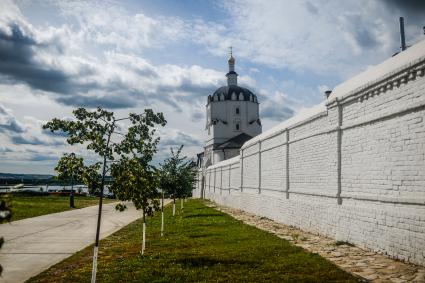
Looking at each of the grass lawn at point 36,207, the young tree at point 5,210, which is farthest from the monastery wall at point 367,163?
the grass lawn at point 36,207

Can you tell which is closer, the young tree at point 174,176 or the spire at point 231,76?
the young tree at point 174,176

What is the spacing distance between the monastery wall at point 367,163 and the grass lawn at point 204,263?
183cm

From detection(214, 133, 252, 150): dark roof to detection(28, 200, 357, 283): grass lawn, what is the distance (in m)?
48.1

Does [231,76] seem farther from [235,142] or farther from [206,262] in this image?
[206,262]

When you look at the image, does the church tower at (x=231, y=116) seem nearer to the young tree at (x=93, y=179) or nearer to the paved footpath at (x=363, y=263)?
the paved footpath at (x=363, y=263)

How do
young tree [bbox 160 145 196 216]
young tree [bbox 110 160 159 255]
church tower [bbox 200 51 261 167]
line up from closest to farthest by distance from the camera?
1. young tree [bbox 110 160 159 255]
2. young tree [bbox 160 145 196 216]
3. church tower [bbox 200 51 261 167]

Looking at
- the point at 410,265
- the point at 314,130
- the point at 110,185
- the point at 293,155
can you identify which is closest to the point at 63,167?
the point at 110,185

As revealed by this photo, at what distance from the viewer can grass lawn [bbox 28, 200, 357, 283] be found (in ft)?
26.5

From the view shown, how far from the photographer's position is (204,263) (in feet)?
31.3

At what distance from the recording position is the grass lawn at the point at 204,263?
807cm

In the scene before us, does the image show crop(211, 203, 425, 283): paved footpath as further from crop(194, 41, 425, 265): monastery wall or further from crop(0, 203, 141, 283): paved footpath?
crop(0, 203, 141, 283): paved footpath

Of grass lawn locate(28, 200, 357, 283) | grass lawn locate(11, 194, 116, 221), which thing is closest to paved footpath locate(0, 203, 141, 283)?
grass lawn locate(28, 200, 357, 283)

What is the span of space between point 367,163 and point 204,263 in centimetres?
528

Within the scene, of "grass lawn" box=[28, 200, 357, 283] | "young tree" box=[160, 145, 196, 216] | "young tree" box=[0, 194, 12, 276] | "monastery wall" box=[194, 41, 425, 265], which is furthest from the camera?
"young tree" box=[160, 145, 196, 216]
